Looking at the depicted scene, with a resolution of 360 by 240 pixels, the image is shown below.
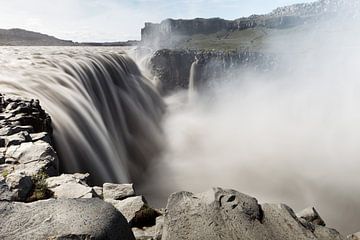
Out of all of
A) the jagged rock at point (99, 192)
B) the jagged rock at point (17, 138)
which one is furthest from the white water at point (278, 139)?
the jagged rock at point (99, 192)

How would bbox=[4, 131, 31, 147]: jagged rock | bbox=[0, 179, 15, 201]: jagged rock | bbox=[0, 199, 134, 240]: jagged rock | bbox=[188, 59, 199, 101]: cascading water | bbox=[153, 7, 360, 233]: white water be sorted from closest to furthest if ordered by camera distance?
A: bbox=[0, 199, 134, 240]: jagged rock, bbox=[0, 179, 15, 201]: jagged rock, bbox=[4, 131, 31, 147]: jagged rock, bbox=[153, 7, 360, 233]: white water, bbox=[188, 59, 199, 101]: cascading water

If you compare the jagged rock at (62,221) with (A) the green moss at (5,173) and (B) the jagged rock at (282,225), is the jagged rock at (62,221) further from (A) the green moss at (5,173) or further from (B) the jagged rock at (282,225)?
(B) the jagged rock at (282,225)

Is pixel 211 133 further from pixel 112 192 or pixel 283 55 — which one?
pixel 283 55

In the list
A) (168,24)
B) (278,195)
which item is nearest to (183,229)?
(278,195)

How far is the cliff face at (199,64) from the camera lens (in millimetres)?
59281

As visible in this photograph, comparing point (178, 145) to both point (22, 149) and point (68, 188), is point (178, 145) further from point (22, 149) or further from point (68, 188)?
point (68, 188)

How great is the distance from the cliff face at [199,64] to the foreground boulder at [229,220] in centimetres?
4655

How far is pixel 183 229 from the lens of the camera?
777cm

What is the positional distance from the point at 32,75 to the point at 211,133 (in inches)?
984

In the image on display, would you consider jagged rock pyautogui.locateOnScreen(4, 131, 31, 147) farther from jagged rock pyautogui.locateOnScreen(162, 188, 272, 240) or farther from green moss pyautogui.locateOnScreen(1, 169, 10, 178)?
jagged rock pyautogui.locateOnScreen(162, 188, 272, 240)

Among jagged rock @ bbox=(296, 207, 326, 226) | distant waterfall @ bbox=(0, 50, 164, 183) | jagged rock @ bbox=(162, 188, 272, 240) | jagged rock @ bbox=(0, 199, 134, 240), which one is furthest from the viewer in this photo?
distant waterfall @ bbox=(0, 50, 164, 183)

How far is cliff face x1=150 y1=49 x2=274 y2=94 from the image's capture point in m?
59.3

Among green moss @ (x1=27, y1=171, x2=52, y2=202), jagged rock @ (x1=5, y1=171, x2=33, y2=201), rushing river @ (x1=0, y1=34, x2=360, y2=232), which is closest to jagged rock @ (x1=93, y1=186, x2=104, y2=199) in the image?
green moss @ (x1=27, y1=171, x2=52, y2=202)

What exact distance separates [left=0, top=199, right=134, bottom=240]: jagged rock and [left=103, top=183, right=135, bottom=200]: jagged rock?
11.4ft
